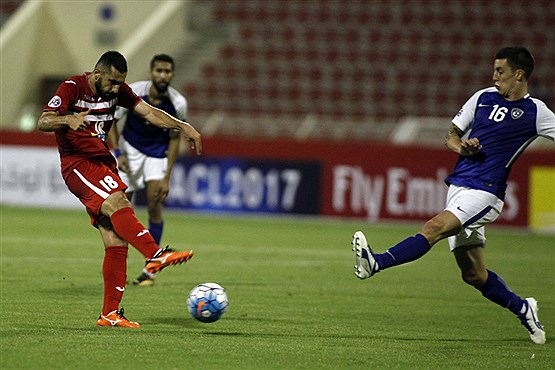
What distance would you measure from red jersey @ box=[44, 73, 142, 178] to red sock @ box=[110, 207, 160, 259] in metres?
0.55

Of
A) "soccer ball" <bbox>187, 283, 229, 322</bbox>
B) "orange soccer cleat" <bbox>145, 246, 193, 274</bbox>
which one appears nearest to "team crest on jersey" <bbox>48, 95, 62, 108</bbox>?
"orange soccer cleat" <bbox>145, 246, 193, 274</bbox>

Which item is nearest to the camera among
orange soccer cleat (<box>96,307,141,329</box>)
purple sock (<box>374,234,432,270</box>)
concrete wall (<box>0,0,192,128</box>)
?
purple sock (<box>374,234,432,270</box>)

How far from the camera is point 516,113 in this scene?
7.94 m

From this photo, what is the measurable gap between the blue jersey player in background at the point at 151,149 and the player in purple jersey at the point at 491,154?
13.2 ft

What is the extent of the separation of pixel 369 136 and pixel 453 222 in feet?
48.0

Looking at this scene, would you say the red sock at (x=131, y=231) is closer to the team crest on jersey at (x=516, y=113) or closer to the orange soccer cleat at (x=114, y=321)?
the orange soccer cleat at (x=114, y=321)

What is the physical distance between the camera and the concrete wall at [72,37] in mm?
25891

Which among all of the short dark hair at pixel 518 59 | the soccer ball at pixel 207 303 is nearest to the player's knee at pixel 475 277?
the short dark hair at pixel 518 59

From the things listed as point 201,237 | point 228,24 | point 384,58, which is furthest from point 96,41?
point 201,237

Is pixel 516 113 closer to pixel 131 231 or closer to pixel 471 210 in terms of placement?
pixel 471 210

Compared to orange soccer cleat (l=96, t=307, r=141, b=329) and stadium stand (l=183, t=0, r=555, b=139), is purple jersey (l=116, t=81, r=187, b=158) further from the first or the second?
stadium stand (l=183, t=0, r=555, b=139)

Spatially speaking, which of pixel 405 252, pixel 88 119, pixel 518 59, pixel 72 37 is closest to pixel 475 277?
pixel 405 252

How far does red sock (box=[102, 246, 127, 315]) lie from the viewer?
7.70m

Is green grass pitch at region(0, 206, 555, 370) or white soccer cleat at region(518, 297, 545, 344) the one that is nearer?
green grass pitch at region(0, 206, 555, 370)
